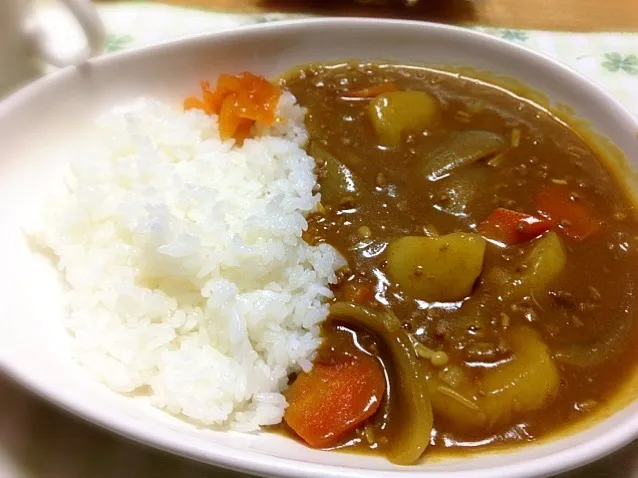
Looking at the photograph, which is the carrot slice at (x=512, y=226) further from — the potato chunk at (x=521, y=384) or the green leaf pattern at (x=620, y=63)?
the green leaf pattern at (x=620, y=63)

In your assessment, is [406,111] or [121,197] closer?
[121,197]

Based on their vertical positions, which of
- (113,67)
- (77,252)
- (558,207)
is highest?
(113,67)

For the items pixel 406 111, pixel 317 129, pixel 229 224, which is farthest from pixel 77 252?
pixel 406 111

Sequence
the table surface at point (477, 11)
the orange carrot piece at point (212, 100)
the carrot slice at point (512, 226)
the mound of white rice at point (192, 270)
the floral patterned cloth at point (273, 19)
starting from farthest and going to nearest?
1. the table surface at point (477, 11)
2. the floral patterned cloth at point (273, 19)
3. the orange carrot piece at point (212, 100)
4. the carrot slice at point (512, 226)
5. the mound of white rice at point (192, 270)

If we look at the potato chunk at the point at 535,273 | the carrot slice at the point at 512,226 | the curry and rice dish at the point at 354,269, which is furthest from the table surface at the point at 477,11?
the potato chunk at the point at 535,273

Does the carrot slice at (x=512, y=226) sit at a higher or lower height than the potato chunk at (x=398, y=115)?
lower

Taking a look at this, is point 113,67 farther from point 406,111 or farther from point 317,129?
point 406,111

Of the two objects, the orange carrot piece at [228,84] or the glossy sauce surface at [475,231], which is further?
the orange carrot piece at [228,84]
